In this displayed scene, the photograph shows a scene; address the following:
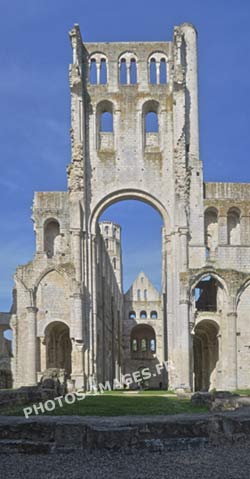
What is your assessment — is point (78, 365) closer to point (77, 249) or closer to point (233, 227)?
point (77, 249)

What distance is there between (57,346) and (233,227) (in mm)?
11266

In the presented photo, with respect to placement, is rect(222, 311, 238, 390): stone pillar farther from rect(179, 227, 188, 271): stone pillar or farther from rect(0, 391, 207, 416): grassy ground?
rect(0, 391, 207, 416): grassy ground

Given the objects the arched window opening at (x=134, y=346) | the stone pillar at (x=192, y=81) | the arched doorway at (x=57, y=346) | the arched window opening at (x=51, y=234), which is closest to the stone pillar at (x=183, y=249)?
the stone pillar at (x=192, y=81)

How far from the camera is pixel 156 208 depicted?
32188 millimetres

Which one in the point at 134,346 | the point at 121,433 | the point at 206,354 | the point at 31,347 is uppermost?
the point at 31,347

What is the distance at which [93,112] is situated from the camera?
107 feet

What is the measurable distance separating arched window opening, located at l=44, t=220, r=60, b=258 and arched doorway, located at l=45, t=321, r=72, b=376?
4.08 meters

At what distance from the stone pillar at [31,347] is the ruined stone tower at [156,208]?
47 millimetres

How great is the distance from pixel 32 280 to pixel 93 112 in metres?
9.00

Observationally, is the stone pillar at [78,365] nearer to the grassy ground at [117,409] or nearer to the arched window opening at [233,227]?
the arched window opening at [233,227]

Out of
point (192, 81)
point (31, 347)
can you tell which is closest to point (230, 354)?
point (31, 347)

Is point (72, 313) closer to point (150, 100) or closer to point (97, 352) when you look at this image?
point (97, 352)

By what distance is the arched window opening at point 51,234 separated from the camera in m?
33.8

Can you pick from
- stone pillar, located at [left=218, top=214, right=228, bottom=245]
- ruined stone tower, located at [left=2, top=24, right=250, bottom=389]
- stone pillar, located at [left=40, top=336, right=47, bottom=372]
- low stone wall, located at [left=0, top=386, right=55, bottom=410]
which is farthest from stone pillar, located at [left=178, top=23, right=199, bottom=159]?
low stone wall, located at [left=0, top=386, right=55, bottom=410]
